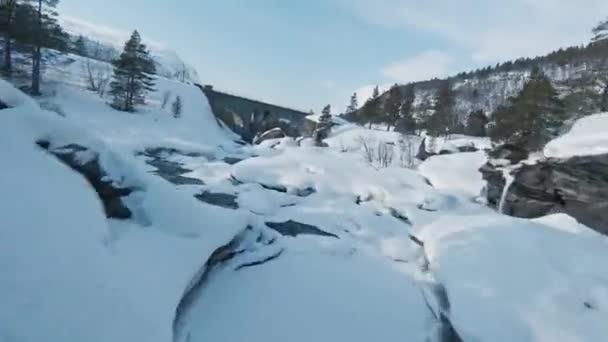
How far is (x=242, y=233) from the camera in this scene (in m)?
9.75

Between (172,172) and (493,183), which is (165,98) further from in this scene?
(493,183)

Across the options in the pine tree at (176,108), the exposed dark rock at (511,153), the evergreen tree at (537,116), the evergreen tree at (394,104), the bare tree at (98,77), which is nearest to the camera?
the exposed dark rock at (511,153)

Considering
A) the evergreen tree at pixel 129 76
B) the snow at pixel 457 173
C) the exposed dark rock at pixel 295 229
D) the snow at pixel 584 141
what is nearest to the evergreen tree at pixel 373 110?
the snow at pixel 457 173

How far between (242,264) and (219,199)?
22.4ft

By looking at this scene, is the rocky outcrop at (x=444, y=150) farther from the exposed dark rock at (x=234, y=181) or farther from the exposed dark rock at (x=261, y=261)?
the exposed dark rock at (x=261, y=261)

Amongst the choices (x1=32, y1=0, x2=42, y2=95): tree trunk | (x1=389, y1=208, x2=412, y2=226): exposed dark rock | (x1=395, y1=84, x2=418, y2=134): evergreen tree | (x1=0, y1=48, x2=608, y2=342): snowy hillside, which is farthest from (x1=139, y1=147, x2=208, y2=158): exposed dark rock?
(x1=395, y1=84, x2=418, y2=134): evergreen tree

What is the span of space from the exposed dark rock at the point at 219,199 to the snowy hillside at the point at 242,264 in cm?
12

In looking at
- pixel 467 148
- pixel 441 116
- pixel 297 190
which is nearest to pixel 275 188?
pixel 297 190

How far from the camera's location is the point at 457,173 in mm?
23219

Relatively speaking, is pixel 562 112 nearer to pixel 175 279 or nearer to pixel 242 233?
pixel 242 233

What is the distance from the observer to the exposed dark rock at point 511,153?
18.4m

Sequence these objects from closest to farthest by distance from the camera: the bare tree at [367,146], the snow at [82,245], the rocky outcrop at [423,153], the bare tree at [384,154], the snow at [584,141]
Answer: the snow at [82,245], the snow at [584,141], the rocky outcrop at [423,153], the bare tree at [384,154], the bare tree at [367,146]

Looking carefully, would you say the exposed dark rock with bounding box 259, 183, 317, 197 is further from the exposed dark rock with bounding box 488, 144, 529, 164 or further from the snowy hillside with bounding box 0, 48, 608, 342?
the exposed dark rock with bounding box 488, 144, 529, 164

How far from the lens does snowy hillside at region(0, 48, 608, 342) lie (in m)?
4.79
